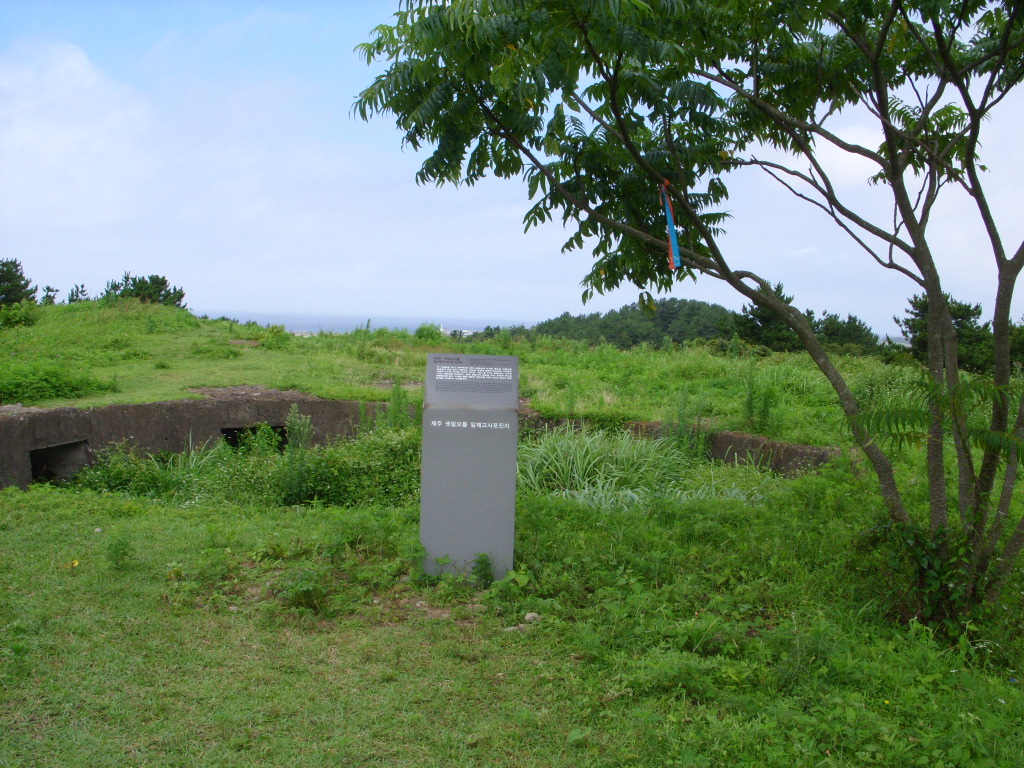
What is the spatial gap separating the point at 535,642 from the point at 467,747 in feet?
2.96

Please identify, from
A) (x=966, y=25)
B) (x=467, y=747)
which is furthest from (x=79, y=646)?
(x=966, y=25)

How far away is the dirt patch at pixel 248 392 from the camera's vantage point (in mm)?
9516

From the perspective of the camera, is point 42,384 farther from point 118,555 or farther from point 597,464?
point 597,464

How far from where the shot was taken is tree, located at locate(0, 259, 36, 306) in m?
26.7

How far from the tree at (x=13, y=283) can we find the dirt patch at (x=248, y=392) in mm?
21078

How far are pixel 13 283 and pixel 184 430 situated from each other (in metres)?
23.4

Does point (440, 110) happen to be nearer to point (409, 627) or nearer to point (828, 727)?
point (409, 627)

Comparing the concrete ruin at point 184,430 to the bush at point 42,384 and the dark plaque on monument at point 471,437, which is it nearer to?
the bush at point 42,384

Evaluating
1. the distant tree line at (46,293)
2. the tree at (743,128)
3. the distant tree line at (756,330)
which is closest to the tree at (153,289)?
the distant tree line at (46,293)

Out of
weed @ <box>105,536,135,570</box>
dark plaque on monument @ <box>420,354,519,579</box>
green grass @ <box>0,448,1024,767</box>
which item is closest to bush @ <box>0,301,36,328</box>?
green grass @ <box>0,448,1024,767</box>

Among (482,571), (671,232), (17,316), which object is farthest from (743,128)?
(17,316)

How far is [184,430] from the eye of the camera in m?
8.80

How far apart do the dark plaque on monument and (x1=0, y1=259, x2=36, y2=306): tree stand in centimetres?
2733

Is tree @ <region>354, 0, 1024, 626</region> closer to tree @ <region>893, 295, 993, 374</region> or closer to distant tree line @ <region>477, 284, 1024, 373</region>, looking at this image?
distant tree line @ <region>477, 284, 1024, 373</region>
